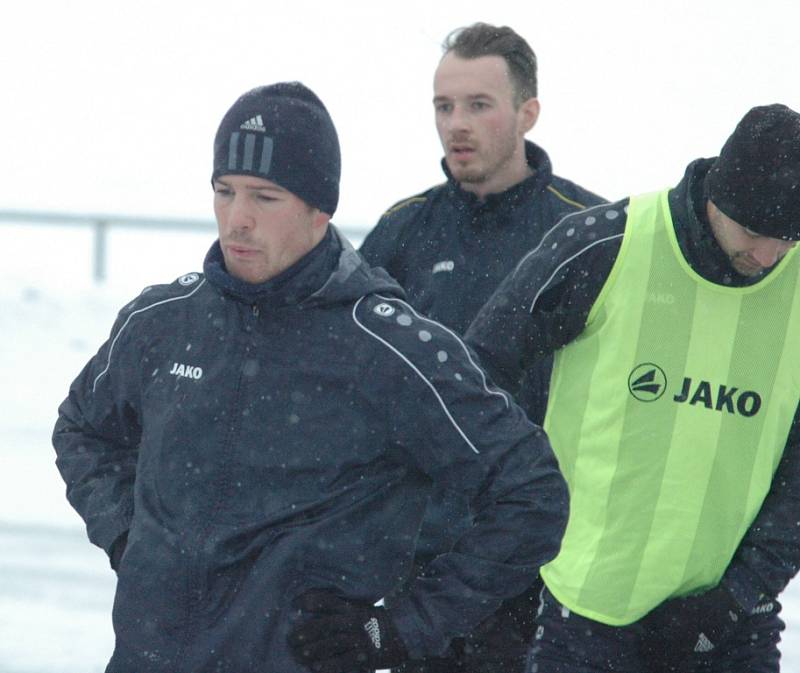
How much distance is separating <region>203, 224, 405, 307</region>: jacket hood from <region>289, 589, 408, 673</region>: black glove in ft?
1.64

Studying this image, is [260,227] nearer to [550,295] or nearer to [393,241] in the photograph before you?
[550,295]

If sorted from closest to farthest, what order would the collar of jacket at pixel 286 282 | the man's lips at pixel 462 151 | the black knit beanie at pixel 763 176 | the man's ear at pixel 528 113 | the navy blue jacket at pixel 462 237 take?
the collar of jacket at pixel 286 282 → the black knit beanie at pixel 763 176 → the navy blue jacket at pixel 462 237 → the man's lips at pixel 462 151 → the man's ear at pixel 528 113

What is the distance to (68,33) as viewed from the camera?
1858 centimetres

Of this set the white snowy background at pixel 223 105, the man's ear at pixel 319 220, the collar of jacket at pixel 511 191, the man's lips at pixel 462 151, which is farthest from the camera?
the white snowy background at pixel 223 105

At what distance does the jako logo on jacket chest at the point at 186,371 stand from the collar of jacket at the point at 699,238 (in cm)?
112

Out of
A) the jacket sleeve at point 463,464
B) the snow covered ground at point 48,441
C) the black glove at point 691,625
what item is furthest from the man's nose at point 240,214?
the snow covered ground at point 48,441

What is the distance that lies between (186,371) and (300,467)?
10.9 inches

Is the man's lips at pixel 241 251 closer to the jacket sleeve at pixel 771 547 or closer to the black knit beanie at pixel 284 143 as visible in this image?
the black knit beanie at pixel 284 143

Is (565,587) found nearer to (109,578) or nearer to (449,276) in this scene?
(449,276)

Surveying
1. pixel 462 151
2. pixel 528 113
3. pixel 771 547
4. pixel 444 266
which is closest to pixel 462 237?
pixel 444 266

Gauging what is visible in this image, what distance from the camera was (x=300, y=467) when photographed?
8.47 ft

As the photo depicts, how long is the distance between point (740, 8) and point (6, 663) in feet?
34.7

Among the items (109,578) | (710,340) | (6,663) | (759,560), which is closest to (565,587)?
(759,560)

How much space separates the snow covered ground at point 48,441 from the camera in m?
5.39
